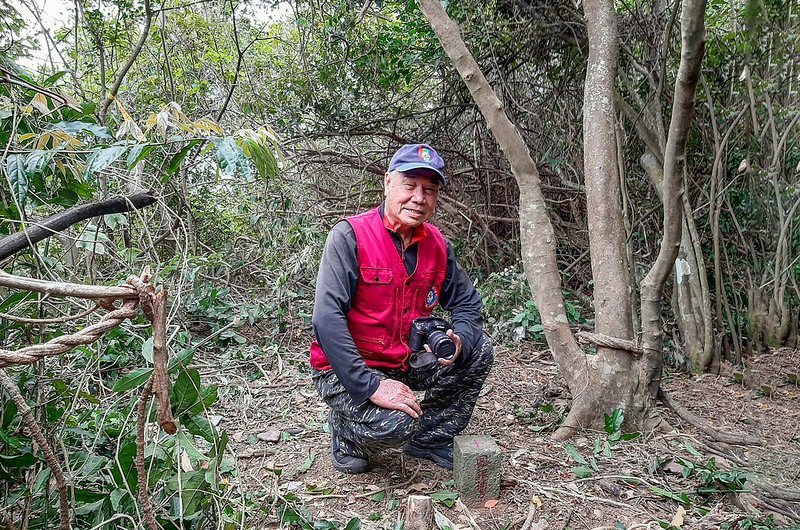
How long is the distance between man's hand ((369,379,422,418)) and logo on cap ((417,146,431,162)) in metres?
1.04

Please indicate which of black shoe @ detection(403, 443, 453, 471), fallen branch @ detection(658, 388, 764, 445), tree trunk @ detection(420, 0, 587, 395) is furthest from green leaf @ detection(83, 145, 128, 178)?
fallen branch @ detection(658, 388, 764, 445)

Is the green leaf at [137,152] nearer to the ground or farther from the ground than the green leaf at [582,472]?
farther from the ground

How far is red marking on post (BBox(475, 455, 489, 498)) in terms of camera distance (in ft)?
7.76

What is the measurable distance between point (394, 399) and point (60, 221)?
1.44m

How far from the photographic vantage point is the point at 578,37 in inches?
183

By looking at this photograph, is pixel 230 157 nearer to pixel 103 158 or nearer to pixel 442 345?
pixel 103 158

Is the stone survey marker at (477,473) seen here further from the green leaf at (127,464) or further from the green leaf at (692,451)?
the green leaf at (127,464)

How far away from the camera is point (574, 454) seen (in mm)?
2768

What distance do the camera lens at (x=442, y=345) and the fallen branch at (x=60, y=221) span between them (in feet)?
4.47

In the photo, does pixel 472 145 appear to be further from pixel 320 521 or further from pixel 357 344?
pixel 320 521

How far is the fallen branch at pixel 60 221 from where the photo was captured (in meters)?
1.70

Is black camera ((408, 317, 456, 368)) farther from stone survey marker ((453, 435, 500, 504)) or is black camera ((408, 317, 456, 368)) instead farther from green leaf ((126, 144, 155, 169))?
green leaf ((126, 144, 155, 169))

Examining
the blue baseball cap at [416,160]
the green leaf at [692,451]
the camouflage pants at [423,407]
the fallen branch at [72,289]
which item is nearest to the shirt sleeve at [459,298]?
the camouflage pants at [423,407]

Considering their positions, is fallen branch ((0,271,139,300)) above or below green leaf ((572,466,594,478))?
above
